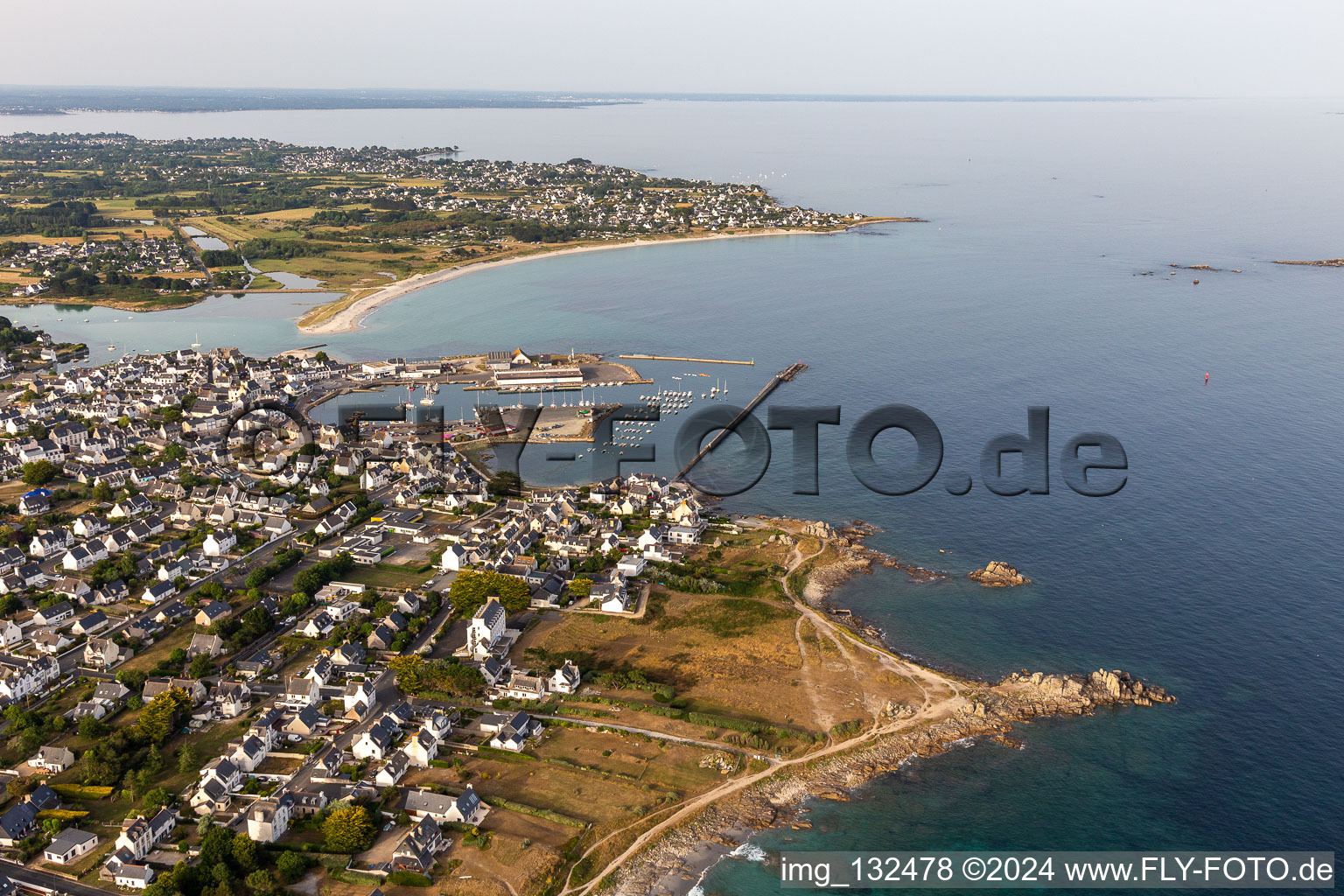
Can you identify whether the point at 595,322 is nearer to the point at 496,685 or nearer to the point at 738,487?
the point at 738,487

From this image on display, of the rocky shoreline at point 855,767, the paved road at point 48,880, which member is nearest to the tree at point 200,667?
the paved road at point 48,880

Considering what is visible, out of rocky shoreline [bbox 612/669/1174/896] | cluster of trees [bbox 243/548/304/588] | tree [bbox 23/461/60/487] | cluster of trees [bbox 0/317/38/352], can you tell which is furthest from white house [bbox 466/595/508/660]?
cluster of trees [bbox 0/317/38/352]

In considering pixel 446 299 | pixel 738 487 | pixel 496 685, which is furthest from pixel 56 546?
pixel 446 299

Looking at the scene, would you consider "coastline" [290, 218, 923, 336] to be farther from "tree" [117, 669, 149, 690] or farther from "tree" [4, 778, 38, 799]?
"tree" [4, 778, 38, 799]

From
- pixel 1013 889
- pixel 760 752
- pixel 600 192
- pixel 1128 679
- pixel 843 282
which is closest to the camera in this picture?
pixel 1013 889

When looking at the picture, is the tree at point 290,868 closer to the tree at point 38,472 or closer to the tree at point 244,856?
the tree at point 244,856
